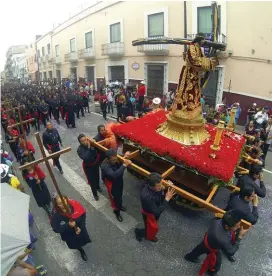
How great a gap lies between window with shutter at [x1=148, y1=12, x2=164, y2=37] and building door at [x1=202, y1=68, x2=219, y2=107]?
4698 millimetres

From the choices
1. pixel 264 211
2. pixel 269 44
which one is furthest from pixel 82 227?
pixel 269 44

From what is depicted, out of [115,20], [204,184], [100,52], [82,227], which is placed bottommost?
[82,227]

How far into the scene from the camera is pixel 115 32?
18078 millimetres

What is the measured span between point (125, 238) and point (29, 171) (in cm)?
231

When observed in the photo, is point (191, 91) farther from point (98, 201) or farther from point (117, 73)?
point (117, 73)

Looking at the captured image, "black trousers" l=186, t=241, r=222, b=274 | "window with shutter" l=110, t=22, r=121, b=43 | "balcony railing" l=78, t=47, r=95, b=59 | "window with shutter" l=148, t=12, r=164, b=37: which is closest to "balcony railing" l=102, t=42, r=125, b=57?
"window with shutter" l=110, t=22, r=121, b=43

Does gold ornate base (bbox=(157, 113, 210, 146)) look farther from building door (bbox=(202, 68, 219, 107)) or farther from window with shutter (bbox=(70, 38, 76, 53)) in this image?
window with shutter (bbox=(70, 38, 76, 53))

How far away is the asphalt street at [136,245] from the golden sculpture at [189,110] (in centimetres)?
167

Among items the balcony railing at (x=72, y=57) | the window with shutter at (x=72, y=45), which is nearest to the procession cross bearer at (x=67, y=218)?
the balcony railing at (x=72, y=57)

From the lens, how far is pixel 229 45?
11.0 meters

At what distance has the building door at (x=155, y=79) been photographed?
1503 centimetres

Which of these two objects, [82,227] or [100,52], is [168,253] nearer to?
[82,227]

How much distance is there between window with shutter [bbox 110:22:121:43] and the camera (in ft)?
57.9

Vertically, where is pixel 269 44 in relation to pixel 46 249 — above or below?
above
